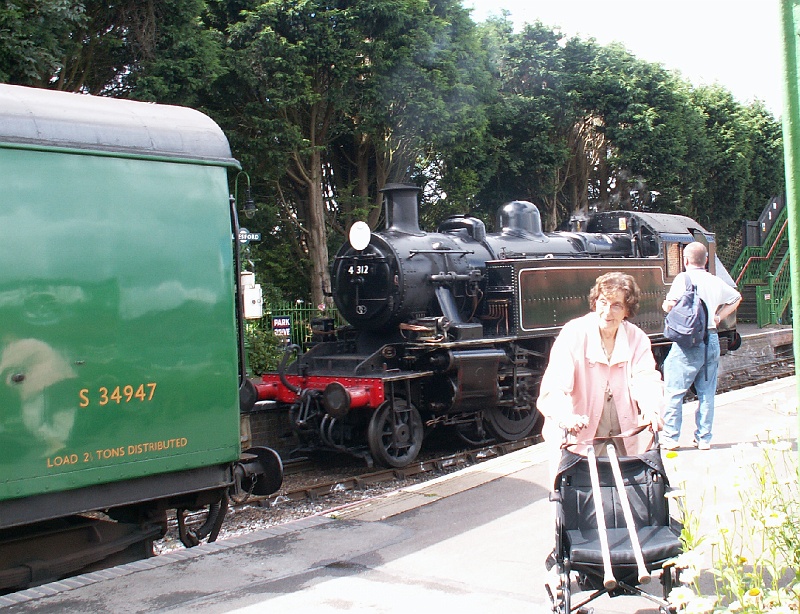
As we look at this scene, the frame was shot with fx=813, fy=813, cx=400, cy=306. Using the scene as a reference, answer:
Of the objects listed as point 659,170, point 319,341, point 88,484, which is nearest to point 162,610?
point 88,484

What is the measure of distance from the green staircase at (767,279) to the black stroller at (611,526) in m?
20.1

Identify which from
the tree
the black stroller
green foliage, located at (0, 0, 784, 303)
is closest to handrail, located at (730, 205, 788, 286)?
green foliage, located at (0, 0, 784, 303)

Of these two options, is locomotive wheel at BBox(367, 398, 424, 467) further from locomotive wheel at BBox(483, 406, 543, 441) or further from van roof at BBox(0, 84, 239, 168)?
van roof at BBox(0, 84, 239, 168)

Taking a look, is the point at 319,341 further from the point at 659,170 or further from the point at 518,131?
the point at 659,170

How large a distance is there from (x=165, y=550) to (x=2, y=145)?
346cm

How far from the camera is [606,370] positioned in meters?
3.86

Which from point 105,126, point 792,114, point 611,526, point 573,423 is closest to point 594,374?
point 573,423

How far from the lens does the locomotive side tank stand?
418cm

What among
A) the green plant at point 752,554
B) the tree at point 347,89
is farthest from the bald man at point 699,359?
the tree at point 347,89

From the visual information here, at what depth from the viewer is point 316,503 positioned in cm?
755

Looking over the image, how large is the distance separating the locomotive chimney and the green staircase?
15.1 m

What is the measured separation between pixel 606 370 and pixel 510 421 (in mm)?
6422

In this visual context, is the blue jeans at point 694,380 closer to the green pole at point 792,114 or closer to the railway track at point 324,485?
the railway track at point 324,485

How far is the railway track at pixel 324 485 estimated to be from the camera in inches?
275
